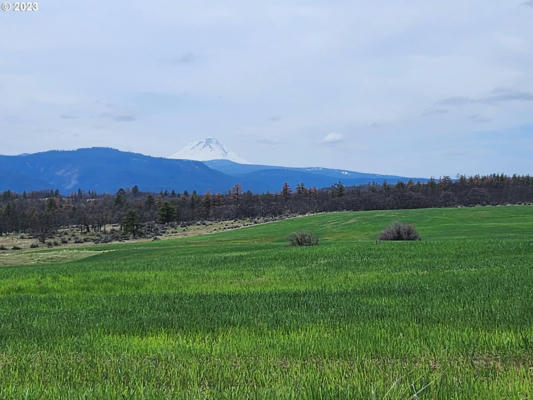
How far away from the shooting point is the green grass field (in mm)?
5234

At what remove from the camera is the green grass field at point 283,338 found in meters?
5.23

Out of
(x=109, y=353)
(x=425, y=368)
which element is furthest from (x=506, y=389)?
(x=109, y=353)

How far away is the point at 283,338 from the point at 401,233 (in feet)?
129

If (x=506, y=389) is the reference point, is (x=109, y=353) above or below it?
below

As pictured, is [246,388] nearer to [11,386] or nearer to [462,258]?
[11,386]

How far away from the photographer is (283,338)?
8125 millimetres

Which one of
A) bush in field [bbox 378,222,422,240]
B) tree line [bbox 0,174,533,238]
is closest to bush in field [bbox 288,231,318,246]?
bush in field [bbox 378,222,422,240]

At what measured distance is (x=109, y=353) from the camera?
7320 mm

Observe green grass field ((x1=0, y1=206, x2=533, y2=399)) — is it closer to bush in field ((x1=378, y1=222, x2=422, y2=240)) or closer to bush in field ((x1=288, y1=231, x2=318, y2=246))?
bush in field ((x1=288, y1=231, x2=318, y2=246))

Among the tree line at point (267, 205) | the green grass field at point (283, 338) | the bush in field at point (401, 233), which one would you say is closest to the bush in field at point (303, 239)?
the bush in field at point (401, 233)

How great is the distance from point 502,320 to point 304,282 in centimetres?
995

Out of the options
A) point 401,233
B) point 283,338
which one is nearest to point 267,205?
point 401,233

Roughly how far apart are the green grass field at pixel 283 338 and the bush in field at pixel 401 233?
25.2m

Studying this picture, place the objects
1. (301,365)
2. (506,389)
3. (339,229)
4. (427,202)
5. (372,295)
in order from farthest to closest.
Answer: (427,202) → (339,229) → (372,295) → (301,365) → (506,389)
